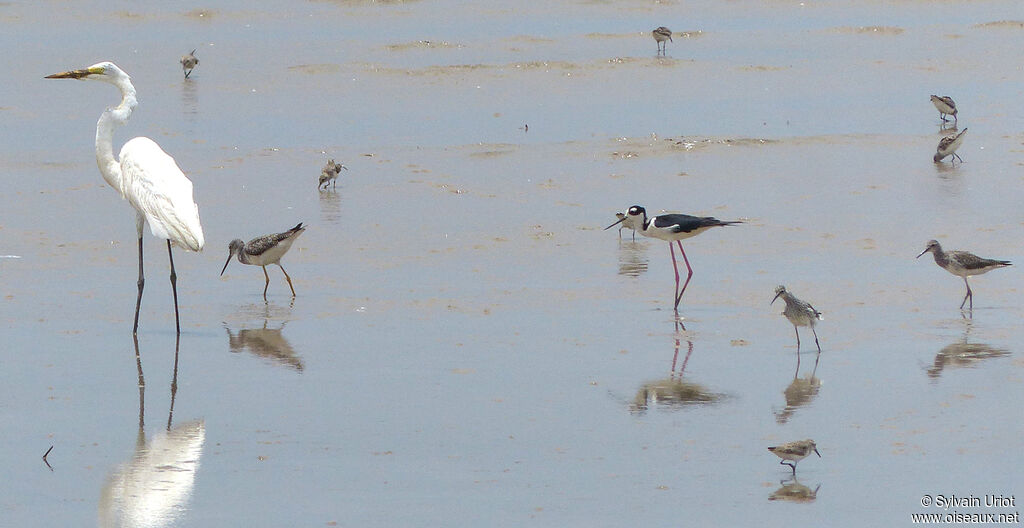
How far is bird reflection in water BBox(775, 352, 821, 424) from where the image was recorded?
9023 millimetres

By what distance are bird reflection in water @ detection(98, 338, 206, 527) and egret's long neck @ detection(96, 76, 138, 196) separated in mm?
3486

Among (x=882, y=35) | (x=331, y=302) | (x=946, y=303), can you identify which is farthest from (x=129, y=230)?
(x=882, y=35)

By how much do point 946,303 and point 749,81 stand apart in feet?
45.2

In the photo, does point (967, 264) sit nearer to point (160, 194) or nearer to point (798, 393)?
point (798, 393)

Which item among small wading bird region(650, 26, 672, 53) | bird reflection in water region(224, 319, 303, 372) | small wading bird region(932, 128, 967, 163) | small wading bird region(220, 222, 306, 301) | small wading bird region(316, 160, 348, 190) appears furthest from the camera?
small wading bird region(650, 26, 672, 53)

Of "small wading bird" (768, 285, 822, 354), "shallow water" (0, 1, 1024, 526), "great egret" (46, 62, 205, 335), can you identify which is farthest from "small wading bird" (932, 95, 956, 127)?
"great egret" (46, 62, 205, 335)

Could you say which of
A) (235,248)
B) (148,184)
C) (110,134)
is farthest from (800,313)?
(110,134)

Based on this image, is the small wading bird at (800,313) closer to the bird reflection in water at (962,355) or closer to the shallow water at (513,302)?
the shallow water at (513,302)

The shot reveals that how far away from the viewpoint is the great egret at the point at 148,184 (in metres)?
10.8

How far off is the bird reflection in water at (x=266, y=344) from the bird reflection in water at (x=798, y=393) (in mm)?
3234

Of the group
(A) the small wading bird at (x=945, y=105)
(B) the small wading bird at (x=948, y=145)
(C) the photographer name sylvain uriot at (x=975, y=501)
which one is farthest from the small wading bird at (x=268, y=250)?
(A) the small wading bird at (x=945, y=105)

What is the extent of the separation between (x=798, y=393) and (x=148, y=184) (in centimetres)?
507

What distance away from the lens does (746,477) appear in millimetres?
7840

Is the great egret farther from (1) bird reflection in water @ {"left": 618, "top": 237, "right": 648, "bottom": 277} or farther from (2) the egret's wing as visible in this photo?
(1) bird reflection in water @ {"left": 618, "top": 237, "right": 648, "bottom": 277}
